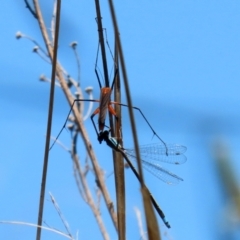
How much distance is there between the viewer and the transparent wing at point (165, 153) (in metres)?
2.10

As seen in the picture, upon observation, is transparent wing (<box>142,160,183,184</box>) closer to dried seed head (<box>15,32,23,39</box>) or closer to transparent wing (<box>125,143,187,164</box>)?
transparent wing (<box>125,143,187,164</box>)

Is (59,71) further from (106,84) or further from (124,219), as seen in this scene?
(124,219)

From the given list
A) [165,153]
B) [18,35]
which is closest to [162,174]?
[165,153]

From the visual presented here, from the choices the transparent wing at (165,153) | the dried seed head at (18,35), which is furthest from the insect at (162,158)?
the dried seed head at (18,35)

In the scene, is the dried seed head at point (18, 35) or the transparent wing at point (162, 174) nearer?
the transparent wing at point (162, 174)

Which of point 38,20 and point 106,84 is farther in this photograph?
point 38,20

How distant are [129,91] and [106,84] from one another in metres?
0.62

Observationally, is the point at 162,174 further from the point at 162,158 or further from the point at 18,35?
the point at 18,35

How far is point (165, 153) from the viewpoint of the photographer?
84.5 inches

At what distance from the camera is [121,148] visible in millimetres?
1514

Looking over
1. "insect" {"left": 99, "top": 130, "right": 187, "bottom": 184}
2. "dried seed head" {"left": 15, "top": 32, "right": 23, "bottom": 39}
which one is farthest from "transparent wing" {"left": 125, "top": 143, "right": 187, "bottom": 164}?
"dried seed head" {"left": 15, "top": 32, "right": 23, "bottom": 39}

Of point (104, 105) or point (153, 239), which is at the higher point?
point (104, 105)

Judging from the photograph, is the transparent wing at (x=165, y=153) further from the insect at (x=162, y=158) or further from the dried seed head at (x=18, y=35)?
the dried seed head at (x=18, y=35)

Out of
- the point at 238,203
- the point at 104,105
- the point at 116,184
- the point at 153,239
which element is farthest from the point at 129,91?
the point at 104,105
